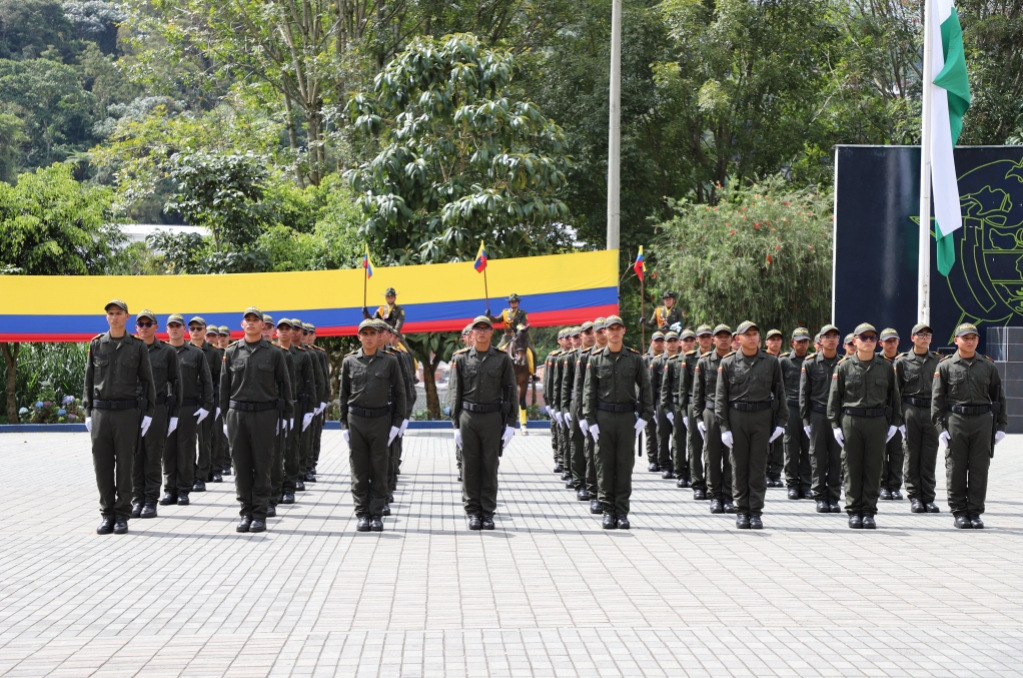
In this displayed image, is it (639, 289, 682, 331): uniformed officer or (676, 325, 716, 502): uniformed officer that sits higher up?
(639, 289, 682, 331): uniformed officer

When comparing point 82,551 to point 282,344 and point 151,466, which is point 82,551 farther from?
point 282,344

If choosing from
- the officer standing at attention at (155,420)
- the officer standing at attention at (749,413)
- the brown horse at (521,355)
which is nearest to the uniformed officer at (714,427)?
the officer standing at attention at (749,413)

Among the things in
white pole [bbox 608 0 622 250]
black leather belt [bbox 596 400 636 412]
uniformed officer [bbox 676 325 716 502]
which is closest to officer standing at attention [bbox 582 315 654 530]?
black leather belt [bbox 596 400 636 412]

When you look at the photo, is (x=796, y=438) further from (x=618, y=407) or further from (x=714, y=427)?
(x=618, y=407)

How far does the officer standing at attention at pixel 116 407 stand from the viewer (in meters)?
11.0

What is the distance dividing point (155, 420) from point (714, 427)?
18.9 ft

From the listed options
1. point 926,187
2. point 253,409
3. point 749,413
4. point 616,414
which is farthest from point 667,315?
point 253,409

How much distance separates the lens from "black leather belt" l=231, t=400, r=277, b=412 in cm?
1129

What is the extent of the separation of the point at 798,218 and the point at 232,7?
66.8ft

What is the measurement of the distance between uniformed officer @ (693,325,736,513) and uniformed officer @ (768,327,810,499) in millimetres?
1472

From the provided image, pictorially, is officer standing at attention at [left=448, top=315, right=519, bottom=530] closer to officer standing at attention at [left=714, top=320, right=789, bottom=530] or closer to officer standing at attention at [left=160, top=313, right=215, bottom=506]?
officer standing at attention at [left=714, top=320, right=789, bottom=530]

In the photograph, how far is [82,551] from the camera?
9930 mm

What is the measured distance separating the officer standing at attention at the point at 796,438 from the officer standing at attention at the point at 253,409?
6.21 meters

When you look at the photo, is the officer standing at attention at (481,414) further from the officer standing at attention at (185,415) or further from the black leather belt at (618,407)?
the officer standing at attention at (185,415)
